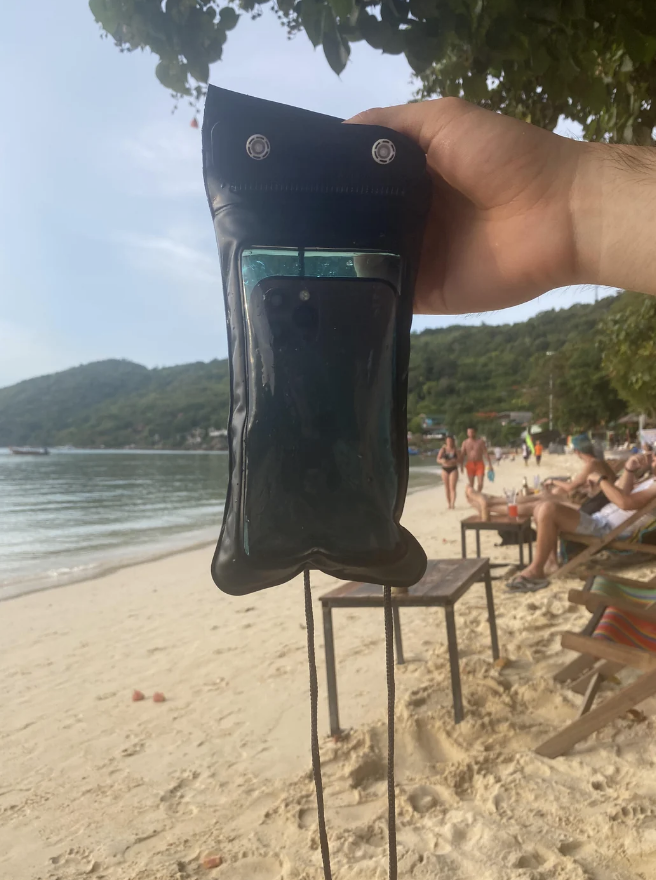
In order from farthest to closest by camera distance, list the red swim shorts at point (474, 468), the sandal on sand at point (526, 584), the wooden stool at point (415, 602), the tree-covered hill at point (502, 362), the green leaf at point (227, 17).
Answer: the tree-covered hill at point (502, 362) → the red swim shorts at point (474, 468) → the sandal on sand at point (526, 584) → the wooden stool at point (415, 602) → the green leaf at point (227, 17)

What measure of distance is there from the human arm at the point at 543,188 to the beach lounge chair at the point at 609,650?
2027 millimetres

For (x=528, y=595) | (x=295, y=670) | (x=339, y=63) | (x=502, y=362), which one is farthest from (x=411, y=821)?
(x=502, y=362)

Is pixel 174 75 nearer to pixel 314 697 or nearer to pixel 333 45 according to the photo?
pixel 333 45

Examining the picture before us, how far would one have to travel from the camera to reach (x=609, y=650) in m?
2.61

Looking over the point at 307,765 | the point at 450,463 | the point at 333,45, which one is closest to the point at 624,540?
the point at 307,765

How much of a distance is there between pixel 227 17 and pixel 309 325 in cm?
175

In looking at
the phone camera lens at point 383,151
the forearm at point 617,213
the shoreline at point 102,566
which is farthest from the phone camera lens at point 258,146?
the shoreline at point 102,566

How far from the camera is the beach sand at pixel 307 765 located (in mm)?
2135

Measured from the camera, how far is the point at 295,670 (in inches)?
160

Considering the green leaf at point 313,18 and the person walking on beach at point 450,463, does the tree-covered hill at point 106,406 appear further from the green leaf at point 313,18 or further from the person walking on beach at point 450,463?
the green leaf at point 313,18

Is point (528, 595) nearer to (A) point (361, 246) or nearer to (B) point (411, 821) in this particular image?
(B) point (411, 821)

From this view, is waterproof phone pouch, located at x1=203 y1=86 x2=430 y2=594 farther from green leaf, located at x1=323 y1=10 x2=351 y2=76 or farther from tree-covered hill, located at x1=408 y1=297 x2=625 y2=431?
tree-covered hill, located at x1=408 y1=297 x2=625 y2=431

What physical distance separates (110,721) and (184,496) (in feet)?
69.7

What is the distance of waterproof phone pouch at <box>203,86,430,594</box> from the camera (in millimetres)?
798
